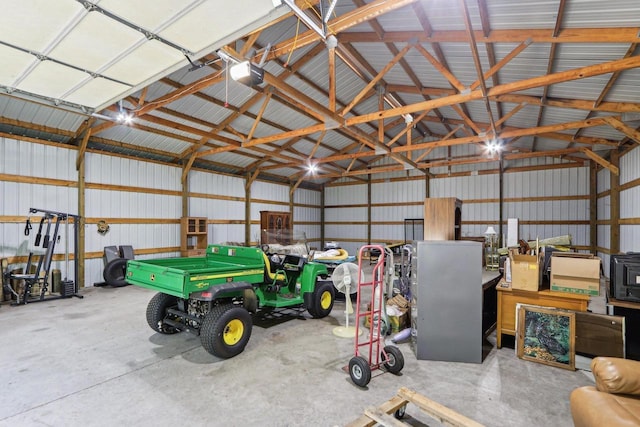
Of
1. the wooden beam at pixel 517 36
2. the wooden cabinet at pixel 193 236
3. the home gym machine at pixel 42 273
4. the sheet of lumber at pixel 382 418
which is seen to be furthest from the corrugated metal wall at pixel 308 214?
the sheet of lumber at pixel 382 418

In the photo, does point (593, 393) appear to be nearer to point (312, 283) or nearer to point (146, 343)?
point (312, 283)

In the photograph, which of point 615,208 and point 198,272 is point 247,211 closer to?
point 198,272

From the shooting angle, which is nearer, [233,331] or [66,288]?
[233,331]

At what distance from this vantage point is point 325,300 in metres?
5.14

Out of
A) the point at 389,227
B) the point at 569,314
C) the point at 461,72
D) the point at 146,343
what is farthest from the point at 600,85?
the point at 389,227

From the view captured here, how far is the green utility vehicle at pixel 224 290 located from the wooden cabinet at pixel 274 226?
4660 mm

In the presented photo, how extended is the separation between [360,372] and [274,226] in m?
9.52

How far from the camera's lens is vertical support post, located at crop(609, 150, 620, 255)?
7891mm

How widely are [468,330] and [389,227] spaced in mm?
10517

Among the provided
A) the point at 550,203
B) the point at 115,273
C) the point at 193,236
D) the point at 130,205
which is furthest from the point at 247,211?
the point at 550,203

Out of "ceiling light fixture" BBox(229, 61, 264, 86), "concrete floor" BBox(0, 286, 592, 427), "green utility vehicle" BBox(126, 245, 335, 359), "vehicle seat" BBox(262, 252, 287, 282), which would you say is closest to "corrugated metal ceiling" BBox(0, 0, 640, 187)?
"ceiling light fixture" BBox(229, 61, 264, 86)

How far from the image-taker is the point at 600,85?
17.0 ft

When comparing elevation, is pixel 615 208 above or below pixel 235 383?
above

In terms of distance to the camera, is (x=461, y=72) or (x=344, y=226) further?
(x=344, y=226)
